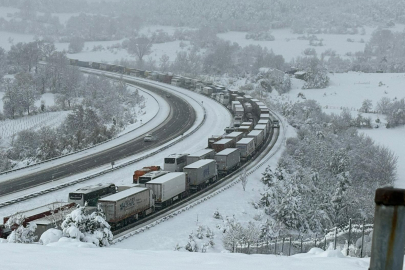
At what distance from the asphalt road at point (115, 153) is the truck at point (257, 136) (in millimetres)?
12763

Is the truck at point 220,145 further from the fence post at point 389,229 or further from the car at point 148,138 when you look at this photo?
the fence post at point 389,229

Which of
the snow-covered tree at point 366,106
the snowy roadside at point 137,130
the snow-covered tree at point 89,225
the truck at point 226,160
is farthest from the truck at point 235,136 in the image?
the snow-covered tree at point 366,106

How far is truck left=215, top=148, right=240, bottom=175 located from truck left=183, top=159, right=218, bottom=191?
2.55m

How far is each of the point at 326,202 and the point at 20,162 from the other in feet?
125

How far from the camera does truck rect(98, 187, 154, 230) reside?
32875mm

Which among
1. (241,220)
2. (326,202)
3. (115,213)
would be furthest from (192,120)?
(115,213)

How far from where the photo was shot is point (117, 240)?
104 feet

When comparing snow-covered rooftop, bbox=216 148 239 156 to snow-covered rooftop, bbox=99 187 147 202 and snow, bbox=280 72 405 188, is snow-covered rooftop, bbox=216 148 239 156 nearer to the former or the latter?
snow-covered rooftop, bbox=99 187 147 202

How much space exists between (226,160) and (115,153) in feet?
55.9

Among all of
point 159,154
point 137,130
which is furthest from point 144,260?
point 137,130

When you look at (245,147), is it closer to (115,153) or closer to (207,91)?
(115,153)

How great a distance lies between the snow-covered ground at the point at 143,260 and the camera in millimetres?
9727

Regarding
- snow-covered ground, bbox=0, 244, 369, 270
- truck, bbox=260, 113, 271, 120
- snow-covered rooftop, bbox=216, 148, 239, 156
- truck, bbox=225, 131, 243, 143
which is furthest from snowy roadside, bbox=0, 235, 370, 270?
truck, bbox=260, 113, 271, 120

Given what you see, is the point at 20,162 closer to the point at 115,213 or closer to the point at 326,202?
the point at 115,213
